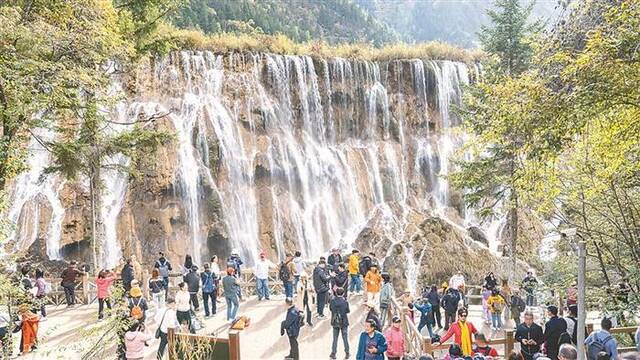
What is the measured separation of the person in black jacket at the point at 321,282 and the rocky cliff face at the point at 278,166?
883cm

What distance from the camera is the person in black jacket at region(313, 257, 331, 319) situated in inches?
541

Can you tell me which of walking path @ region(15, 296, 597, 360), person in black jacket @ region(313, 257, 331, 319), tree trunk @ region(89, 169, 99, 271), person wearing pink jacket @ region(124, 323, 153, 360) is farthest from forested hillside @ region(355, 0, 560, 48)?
person wearing pink jacket @ region(124, 323, 153, 360)

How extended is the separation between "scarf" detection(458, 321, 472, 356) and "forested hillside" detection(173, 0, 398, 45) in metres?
52.6

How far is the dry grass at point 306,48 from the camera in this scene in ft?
108

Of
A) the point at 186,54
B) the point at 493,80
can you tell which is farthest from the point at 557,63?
the point at 186,54

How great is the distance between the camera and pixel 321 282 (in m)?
13.9

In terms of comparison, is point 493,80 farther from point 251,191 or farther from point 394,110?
point 394,110

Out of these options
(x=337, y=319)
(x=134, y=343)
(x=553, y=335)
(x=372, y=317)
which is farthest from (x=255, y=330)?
(x=553, y=335)

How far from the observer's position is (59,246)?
25031 millimetres

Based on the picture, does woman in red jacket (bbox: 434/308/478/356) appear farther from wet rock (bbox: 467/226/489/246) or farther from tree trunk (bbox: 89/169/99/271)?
wet rock (bbox: 467/226/489/246)

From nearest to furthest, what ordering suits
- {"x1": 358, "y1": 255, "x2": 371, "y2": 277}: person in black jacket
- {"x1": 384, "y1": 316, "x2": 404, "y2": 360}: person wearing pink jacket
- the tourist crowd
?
the tourist crowd, {"x1": 384, "y1": 316, "x2": 404, "y2": 360}: person wearing pink jacket, {"x1": 358, "y1": 255, "x2": 371, "y2": 277}: person in black jacket

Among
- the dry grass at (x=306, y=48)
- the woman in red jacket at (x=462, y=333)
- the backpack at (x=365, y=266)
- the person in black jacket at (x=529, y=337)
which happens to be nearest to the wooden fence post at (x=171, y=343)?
the woman in red jacket at (x=462, y=333)

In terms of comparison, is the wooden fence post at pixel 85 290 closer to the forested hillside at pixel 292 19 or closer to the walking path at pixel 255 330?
the walking path at pixel 255 330

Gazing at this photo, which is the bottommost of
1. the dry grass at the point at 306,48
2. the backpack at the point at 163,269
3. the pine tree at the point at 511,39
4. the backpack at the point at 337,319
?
the backpack at the point at 337,319
